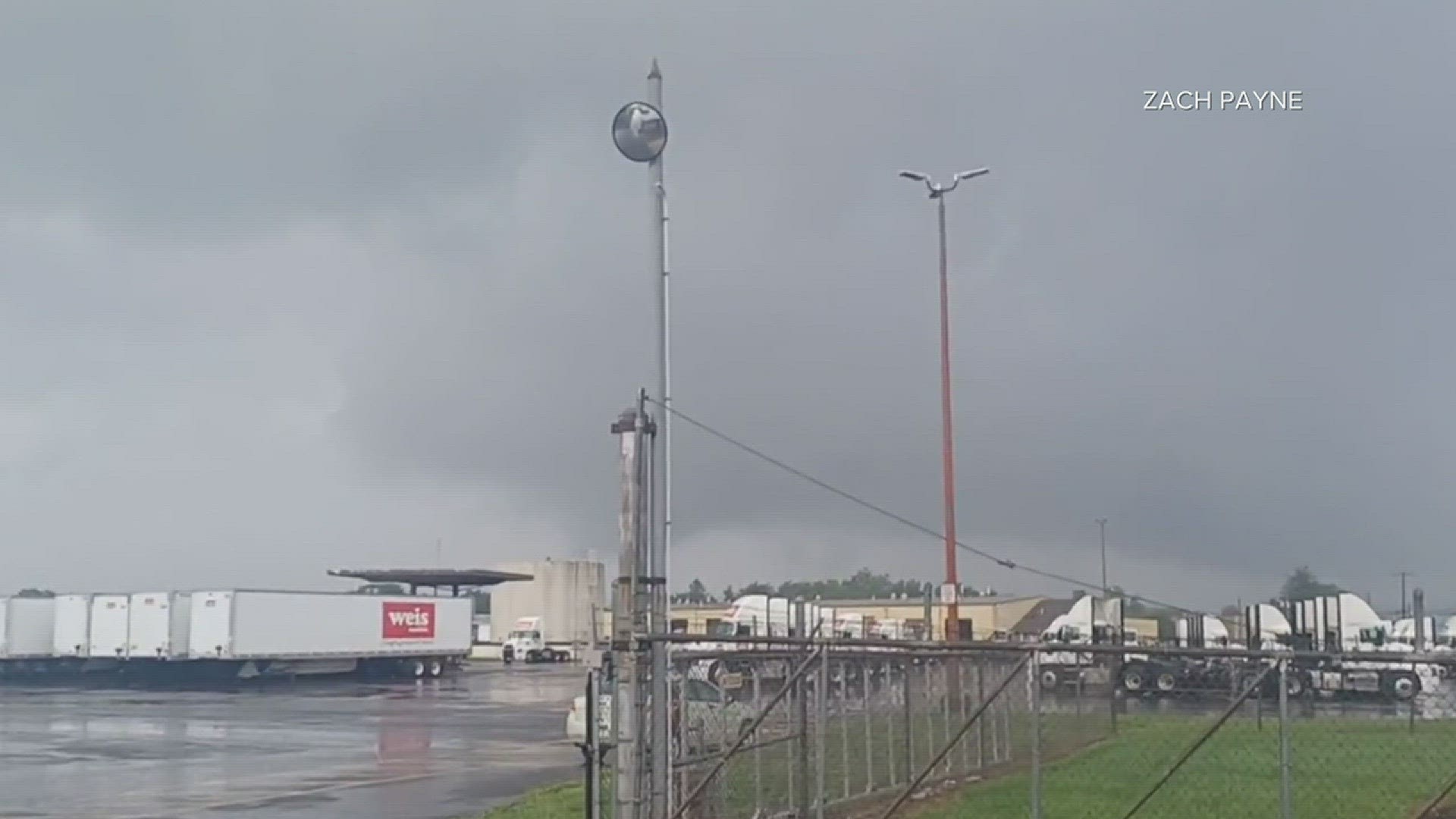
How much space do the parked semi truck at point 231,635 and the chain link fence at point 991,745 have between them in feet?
133

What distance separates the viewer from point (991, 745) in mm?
20312

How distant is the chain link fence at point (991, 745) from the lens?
416 inches

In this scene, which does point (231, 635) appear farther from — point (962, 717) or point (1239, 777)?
point (1239, 777)

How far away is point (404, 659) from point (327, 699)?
18.7m

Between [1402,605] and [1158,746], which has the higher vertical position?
[1402,605]

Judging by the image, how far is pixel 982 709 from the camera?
10.3 meters

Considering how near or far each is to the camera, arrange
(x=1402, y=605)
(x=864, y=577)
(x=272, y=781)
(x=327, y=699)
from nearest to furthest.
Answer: (x=272, y=781) < (x=1402, y=605) < (x=327, y=699) < (x=864, y=577)

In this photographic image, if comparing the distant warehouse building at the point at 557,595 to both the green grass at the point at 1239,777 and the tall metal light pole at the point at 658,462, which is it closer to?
the green grass at the point at 1239,777

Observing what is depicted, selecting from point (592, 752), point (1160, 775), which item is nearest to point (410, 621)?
point (1160, 775)

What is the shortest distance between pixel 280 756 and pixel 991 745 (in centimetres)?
1330

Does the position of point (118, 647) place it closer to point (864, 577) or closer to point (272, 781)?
point (864, 577)

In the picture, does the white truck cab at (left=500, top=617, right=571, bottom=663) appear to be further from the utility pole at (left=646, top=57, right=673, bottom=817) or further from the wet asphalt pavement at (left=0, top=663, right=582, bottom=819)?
the utility pole at (left=646, top=57, right=673, bottom=817)

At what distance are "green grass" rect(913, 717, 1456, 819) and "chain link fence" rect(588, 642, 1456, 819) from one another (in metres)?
0.05

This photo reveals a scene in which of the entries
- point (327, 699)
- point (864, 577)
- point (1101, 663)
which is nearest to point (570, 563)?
point (864, 577)
